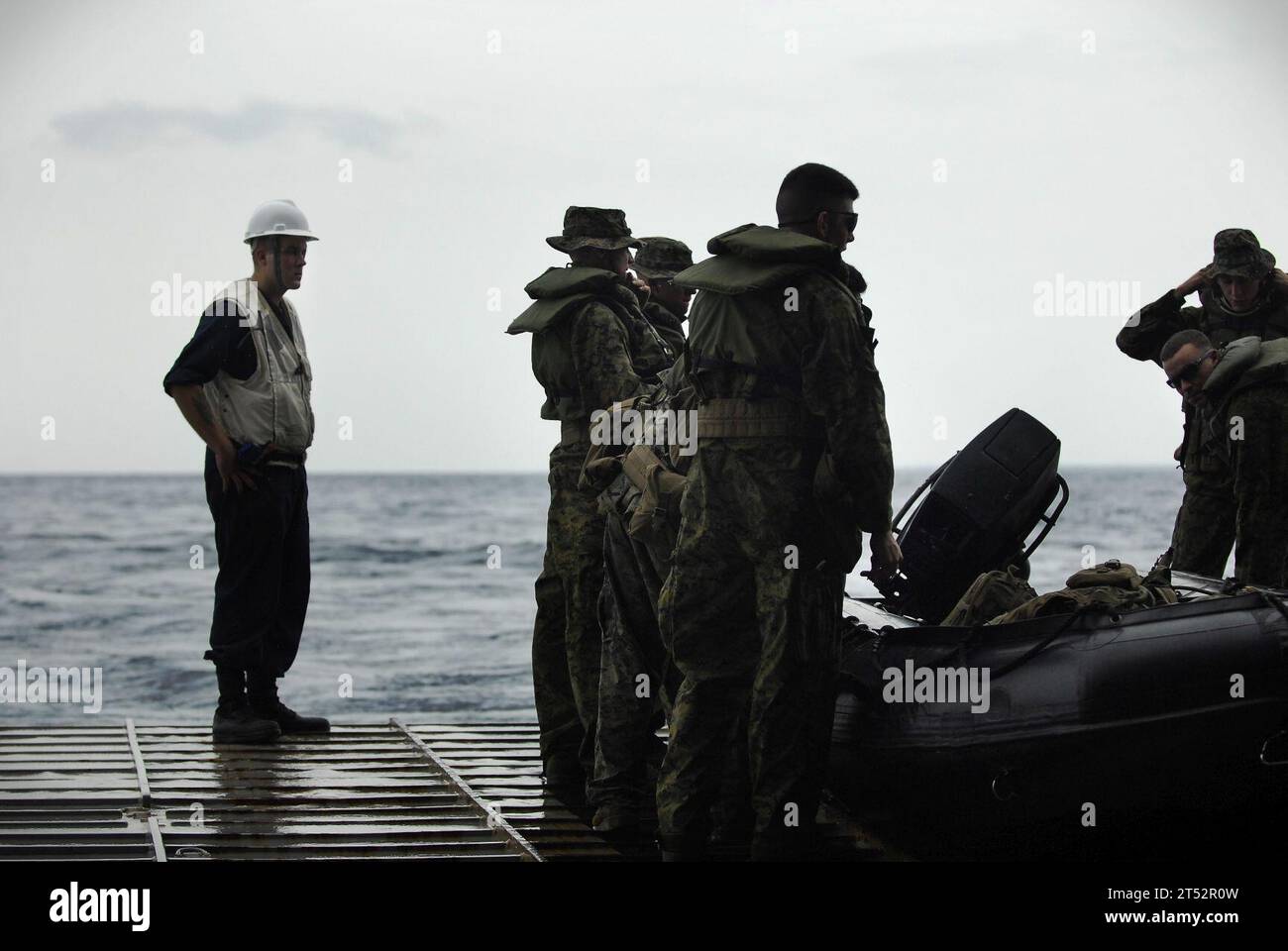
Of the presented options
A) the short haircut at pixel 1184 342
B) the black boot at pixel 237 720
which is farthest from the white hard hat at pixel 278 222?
the short haircut at pixel 1184 342

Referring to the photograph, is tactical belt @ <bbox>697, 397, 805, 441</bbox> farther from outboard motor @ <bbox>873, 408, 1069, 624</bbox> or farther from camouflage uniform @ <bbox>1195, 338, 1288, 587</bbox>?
camouflage uniform @ <bbox>1195, 338, 1288, 587</bbox>

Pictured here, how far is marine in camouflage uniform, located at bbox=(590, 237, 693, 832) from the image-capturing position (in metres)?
5.32

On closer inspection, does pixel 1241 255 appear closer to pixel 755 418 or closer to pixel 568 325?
pixel 568 325

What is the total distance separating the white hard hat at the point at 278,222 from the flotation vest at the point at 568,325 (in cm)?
100

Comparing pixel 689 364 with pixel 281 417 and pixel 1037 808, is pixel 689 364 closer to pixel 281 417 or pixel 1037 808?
pixel 1037 808

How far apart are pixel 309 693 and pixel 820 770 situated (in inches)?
482

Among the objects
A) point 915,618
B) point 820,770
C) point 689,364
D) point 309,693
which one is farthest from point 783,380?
point 309,693

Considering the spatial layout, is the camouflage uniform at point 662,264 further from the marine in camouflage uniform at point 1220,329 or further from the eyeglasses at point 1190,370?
the marine in camouflage uniform at point 1220,329

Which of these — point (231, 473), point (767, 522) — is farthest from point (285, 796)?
point (767, 522)

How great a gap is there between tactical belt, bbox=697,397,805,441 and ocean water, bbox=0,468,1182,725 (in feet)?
5.75

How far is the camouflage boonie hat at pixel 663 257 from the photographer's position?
6.45 meters

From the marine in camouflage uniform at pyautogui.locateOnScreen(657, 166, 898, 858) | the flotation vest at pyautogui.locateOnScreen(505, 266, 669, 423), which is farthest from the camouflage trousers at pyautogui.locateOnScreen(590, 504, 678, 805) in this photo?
the flotation vest at pyautogui.locateOnScreen(505, 266, 669, 423)

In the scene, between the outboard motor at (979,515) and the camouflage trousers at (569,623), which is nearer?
the camouflage trousers at (569,623)

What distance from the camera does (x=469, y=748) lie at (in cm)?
684
